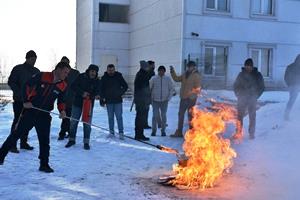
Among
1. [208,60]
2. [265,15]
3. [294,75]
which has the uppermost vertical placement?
[265,15]

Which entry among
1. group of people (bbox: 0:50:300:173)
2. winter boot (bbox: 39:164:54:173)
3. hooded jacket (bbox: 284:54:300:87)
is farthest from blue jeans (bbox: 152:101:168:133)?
winter boot (bbox: 39:164:54:173)

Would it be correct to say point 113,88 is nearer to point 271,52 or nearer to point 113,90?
point 113,90

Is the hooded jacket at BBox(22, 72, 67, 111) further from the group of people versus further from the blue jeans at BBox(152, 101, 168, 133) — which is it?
the blue jeans at BBox(152, 101, 168, 133)

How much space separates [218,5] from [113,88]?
1273 cm

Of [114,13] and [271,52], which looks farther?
[114,13]

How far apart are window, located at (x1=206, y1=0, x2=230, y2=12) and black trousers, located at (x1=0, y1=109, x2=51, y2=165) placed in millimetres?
15841

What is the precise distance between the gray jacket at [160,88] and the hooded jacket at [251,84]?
184 centimetres

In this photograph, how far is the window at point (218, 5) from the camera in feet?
74.0

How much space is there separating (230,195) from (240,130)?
5.32 m

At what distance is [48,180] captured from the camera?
7340 mm

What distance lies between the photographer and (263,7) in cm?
2359

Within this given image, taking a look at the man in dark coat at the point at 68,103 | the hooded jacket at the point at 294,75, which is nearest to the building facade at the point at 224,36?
the hooded jacket at the point at 294,75

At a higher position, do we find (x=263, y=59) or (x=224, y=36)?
(x=224, y=36)

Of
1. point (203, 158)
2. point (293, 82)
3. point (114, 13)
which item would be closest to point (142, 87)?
point (293, 82)
